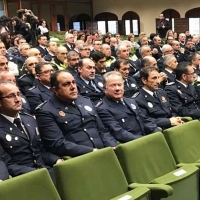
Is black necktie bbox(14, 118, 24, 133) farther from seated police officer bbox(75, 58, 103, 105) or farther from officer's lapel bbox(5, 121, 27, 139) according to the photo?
seated police officer bbox(75, 58, 103, 105)

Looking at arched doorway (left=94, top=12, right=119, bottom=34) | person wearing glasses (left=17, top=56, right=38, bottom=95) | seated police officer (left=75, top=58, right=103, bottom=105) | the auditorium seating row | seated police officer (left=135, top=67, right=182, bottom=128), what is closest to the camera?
the auditorium seating row

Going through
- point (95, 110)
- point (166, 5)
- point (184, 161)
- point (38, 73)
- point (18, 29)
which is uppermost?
point (166, 5)

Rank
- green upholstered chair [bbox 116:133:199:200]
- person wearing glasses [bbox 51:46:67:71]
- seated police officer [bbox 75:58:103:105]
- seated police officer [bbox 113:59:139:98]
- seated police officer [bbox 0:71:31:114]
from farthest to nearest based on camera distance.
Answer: person wearing glasses [bbox 51:46:67:71] < seated police officer [bbox 113:59:139:98] < seated police officer [bbox 75:58:103:105] < seated police officer [bbox 0:71:31:114] < green upholstered chair [bbox 116:133:199:200]

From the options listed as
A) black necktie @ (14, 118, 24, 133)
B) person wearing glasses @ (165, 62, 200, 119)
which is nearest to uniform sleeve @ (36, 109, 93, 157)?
black necktie @ (14, 118, 24, 133)

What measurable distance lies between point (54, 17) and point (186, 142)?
1266 cm

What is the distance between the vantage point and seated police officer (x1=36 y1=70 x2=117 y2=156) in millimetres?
2539

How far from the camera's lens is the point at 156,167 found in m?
2.32

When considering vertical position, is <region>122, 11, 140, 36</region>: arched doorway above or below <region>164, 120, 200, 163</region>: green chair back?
above

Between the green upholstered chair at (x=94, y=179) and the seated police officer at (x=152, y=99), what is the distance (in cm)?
133

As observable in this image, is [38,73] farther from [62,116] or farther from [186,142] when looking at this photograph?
[186,142]

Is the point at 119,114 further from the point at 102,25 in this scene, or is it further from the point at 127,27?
the point at 102,25

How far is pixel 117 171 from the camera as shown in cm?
210

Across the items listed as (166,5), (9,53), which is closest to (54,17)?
(166,5)

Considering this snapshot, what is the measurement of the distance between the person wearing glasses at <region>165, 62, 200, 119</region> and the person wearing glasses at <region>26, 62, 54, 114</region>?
45.3 inches
